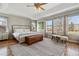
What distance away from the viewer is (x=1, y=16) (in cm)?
373

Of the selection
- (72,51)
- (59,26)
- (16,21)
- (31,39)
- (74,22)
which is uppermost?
(16,21)

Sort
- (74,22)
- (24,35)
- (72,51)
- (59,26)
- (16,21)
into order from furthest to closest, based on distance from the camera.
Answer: (16,21) → (24,35) → (59,26) → (74,22) → (72,51)

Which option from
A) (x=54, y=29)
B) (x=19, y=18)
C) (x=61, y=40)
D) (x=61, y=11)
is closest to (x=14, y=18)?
(x=19, y=18)

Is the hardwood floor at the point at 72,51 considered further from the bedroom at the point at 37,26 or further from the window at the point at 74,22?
the window at the point at 74,22

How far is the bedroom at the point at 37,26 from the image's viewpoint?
9.99 feet

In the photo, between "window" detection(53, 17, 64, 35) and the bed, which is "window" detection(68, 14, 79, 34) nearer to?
"window" detection(53, 17, 64, 35)

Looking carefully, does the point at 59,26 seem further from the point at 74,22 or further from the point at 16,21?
the point at 16,21

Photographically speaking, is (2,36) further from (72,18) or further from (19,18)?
(72,18)

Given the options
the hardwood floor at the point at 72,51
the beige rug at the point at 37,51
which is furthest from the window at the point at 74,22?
the beige rug at the point at 37,51

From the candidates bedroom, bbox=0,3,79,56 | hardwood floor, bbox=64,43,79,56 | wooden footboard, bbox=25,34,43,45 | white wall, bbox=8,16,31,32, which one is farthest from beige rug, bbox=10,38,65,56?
white wall, bbox=8,16,31,32

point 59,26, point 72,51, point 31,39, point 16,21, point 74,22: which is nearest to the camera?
point 72,51

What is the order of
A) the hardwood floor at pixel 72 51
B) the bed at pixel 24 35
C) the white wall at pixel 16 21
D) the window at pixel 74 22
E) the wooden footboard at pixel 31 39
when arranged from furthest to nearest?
the white wall at pixel 16 21 < the bed at pixel 24 35 < the wooden footboard at pixel 31 39 < the window at pixel 74 22 < the hardwood floor at pixel 72 51

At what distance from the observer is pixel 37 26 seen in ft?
11.3

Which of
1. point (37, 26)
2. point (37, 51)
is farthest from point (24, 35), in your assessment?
point (37, 51)
